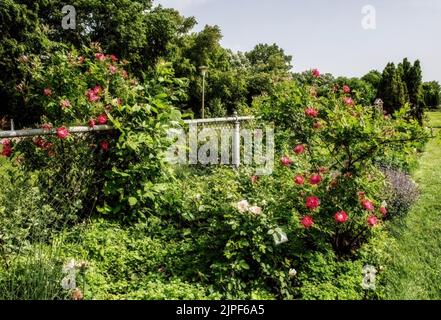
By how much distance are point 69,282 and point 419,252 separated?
368 cm

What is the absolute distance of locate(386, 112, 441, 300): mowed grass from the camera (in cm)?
349

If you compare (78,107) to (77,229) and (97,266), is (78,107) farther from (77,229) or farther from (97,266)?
(97,266)

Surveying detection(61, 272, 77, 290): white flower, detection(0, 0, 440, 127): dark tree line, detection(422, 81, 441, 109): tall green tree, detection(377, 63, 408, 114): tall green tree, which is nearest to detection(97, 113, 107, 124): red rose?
detection(61, 272, 77, 290): white flower

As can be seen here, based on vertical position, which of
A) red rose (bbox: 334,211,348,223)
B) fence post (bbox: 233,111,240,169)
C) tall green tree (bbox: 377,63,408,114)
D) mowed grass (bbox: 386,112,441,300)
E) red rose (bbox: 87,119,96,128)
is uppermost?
tall green tree (bbox: 377,63,408,114)

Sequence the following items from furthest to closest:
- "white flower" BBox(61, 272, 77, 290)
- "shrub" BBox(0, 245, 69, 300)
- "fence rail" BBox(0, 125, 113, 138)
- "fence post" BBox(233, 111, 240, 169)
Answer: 1. "fence post" BBox(233, 111, 240, 169)
2. "fence rail" BBox(0, 125, 113, 138)
3. "white flower" BBox(61, 272, 77, 290)
4. "shrub" BBox(0, 245, 69, 300)

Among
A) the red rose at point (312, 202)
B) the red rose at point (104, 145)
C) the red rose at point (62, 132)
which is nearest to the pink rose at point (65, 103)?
the red rose at point (62, 132)

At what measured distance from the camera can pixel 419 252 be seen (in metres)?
4.29

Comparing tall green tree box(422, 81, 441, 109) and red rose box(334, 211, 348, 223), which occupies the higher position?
tall green tree box(422, 81, 441, 109)

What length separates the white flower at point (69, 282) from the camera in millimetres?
2887

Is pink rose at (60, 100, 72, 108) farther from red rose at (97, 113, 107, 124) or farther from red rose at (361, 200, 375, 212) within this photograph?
red rose at (361, 200, 375, 212)

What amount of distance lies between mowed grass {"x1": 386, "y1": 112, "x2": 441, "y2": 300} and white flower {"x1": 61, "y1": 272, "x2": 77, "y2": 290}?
2.68 m

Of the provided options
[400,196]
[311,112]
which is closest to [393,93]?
[400,196]
